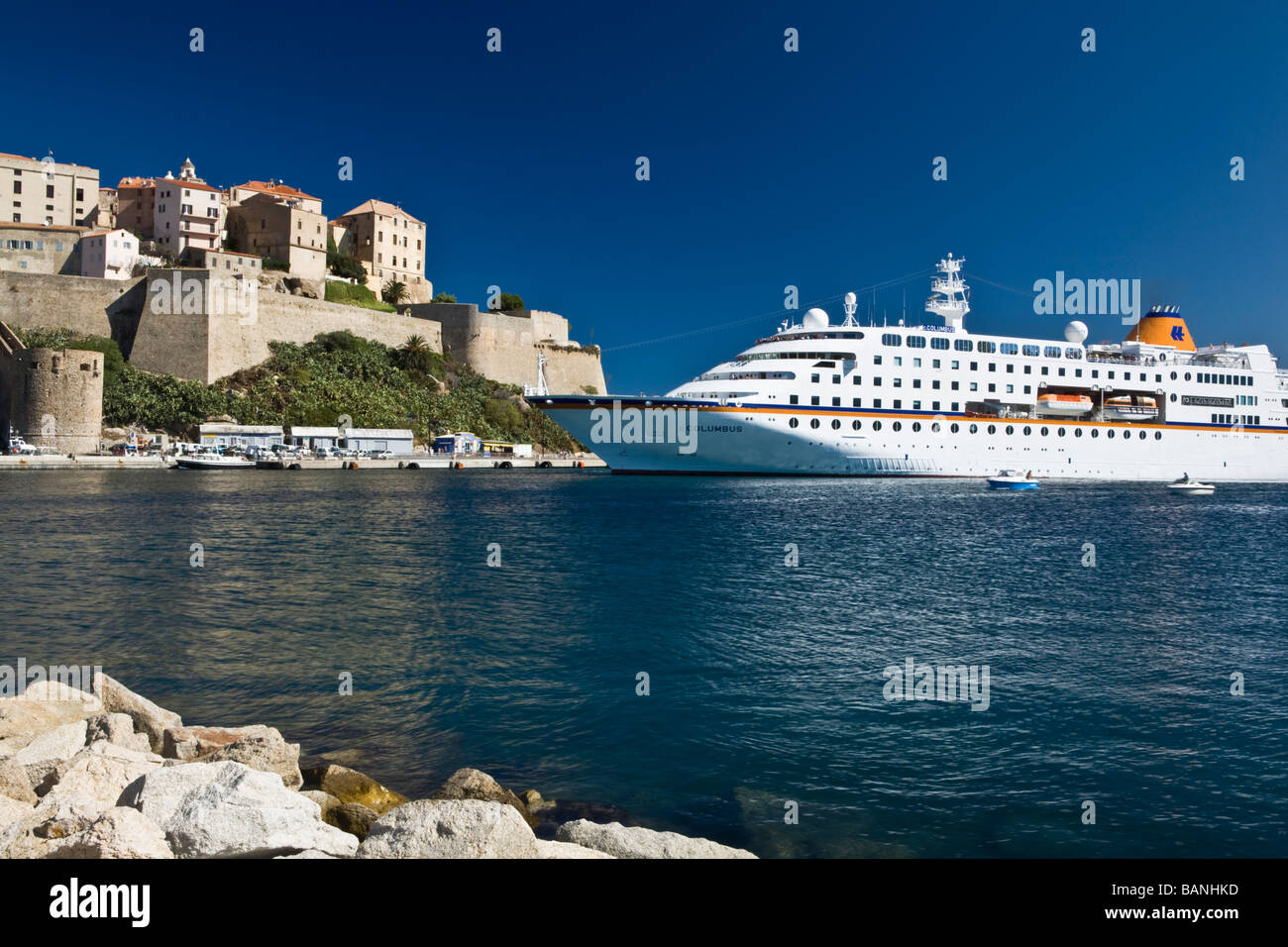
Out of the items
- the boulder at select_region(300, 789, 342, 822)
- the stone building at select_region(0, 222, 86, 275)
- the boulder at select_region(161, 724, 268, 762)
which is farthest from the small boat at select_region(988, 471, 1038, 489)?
the stone building at select_region(0, 222, 86, 275)

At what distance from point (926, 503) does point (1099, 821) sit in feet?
88.7

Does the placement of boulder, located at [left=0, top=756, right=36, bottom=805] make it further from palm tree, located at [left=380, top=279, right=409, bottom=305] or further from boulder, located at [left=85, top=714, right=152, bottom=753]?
palm tree, located at [left=380, top=279, right=409, bottom=305]

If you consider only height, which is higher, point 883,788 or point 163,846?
point 163,846

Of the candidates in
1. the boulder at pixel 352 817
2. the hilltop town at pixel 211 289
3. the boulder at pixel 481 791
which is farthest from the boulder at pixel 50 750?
the hilltop town at pixel 211 289

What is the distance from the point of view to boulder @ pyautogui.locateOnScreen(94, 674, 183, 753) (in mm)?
7214

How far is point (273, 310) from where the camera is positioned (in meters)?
55.4

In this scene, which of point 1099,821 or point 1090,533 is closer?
point 1099,821

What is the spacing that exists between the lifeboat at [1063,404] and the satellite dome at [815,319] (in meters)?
12.3

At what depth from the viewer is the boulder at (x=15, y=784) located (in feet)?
18.2

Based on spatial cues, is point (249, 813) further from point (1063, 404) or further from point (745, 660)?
point (1063, 404)

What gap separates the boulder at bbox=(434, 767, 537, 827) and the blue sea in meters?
0.66

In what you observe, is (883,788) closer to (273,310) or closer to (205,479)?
(205,479)
